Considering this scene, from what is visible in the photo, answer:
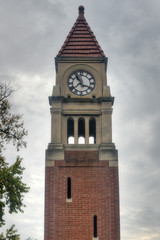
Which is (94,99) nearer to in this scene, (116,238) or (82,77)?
(82,77)

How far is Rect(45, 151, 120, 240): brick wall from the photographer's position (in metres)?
34.8

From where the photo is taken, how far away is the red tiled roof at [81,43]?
41.9 m

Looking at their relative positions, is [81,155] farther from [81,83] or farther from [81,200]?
[81,83]

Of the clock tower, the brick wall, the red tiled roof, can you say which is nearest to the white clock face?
the clock tower

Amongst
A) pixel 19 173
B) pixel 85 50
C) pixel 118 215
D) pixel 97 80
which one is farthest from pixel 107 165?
pixel 19 173

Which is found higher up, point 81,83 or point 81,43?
point 81,43

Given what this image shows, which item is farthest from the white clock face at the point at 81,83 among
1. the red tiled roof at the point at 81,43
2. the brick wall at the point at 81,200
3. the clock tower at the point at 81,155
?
the brick wall at the point at 81,200

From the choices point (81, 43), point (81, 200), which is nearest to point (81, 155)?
point (81, 200)

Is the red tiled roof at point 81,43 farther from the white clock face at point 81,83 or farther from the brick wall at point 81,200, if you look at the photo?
the brick wall at point 81,200

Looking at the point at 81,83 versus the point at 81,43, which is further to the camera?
the point at 81,43

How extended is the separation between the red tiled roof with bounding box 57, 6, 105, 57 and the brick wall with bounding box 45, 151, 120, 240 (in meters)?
9.68

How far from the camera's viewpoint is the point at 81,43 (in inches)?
1694

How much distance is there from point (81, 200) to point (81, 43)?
49.9 ft

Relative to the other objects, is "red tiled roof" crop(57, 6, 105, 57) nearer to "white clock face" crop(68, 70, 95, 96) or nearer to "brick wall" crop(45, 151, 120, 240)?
"white clock face" crop(68, 70, 95, 96)
